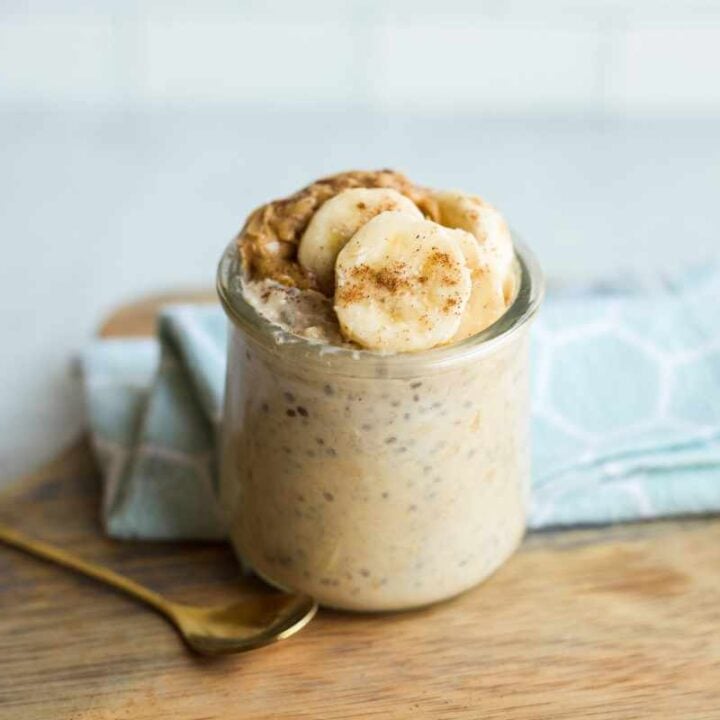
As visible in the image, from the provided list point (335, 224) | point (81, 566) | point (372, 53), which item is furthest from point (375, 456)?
point (372, 53)

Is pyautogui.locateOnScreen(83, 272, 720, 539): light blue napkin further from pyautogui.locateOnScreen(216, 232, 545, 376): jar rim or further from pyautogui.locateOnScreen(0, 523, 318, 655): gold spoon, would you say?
pyautogui.locateOnScreen(216, 232, 545, 376): jar rim

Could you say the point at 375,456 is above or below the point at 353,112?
above

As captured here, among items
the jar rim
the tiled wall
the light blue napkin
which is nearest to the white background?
the tiled wall

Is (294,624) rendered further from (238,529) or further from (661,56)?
(661,56)

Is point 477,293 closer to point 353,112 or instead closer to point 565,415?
point 565,415

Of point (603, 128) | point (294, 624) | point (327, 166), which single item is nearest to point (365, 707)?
point (294, 624)

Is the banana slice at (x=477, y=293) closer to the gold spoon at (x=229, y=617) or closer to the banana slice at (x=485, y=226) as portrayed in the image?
the banana slice at (x=485, y=226)

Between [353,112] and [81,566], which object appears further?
[353,112]
